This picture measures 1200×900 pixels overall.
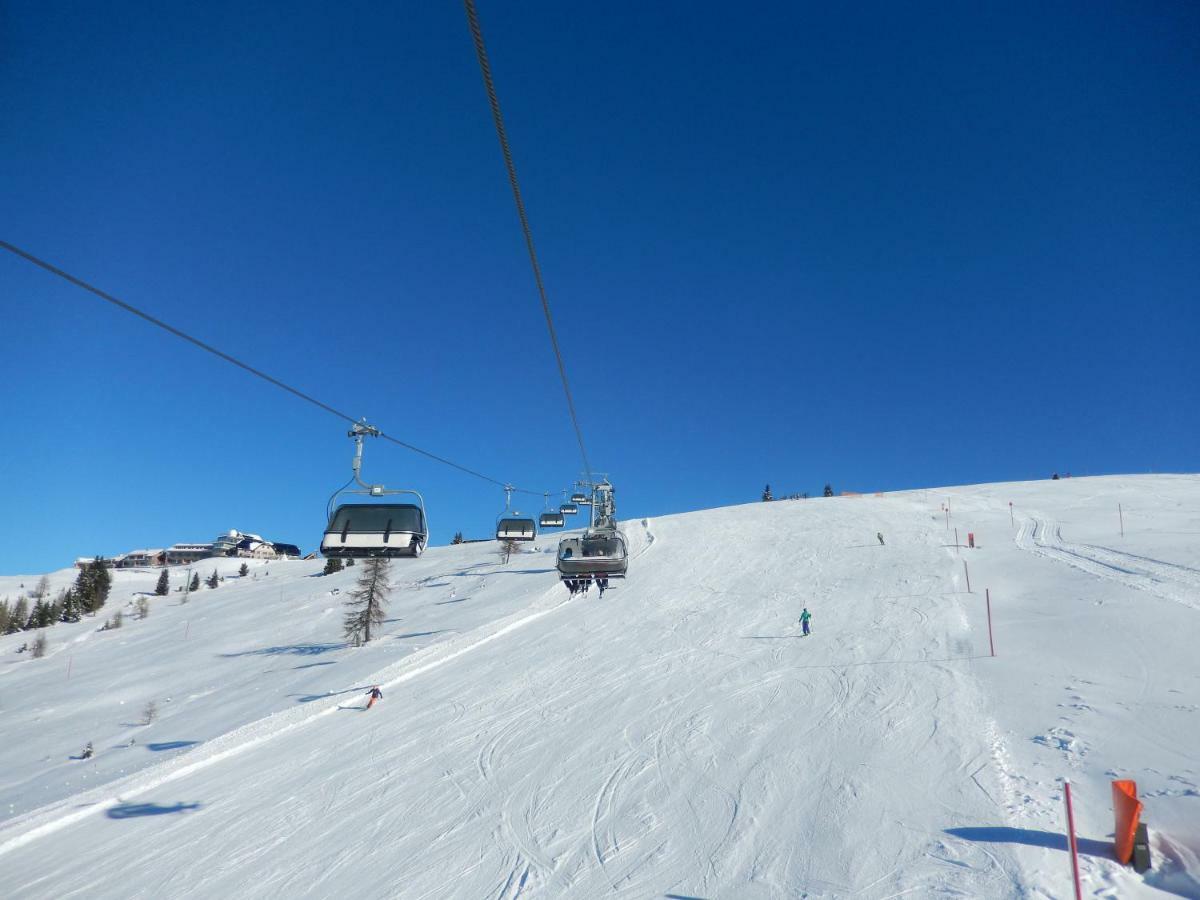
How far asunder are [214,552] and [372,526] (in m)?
140

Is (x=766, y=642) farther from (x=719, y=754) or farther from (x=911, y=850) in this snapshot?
(x=911, y=850)

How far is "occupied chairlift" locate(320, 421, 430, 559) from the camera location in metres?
9.20

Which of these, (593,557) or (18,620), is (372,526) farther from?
(18,620)

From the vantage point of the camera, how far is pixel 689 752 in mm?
12336

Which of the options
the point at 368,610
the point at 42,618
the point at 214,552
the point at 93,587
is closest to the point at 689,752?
the point at 368,610

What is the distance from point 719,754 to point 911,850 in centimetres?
435

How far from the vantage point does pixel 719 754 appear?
12.1m

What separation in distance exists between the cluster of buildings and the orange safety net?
11624 cm

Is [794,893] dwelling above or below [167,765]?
above

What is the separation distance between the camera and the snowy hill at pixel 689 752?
27.9 feet

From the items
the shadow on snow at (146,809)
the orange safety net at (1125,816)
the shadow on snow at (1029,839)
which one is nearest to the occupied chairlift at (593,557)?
the shadow on snow at (146,809)

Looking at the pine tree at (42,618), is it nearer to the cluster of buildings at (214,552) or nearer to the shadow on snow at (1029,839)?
the cluster of buildings at (214,552)

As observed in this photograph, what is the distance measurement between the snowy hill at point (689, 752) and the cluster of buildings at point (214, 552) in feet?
290

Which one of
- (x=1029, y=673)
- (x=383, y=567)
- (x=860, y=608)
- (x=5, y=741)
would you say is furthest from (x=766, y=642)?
(x=5, y=741)
